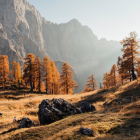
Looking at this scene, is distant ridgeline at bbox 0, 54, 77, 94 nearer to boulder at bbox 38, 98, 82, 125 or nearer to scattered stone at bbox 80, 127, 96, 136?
boulder at bbox 38, 98, 82, 125

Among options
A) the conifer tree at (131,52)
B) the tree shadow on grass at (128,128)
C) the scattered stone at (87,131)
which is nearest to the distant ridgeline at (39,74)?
the conifer tree at (131,52)

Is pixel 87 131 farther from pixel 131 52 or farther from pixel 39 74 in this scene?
pixel 39 74

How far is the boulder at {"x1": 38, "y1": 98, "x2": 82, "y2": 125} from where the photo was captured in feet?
31.8

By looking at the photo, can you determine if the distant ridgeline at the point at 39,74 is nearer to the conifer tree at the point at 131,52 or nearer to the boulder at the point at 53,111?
the conifer tree at the point at 131,52

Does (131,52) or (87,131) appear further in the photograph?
(131,52)

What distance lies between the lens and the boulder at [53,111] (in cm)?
969

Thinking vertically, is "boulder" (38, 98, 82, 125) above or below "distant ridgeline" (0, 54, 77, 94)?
below

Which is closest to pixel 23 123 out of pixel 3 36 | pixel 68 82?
pixel 68 82

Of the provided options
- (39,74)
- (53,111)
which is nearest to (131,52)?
(53,111)

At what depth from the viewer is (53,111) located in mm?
10359

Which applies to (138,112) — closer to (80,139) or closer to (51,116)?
(80,139)

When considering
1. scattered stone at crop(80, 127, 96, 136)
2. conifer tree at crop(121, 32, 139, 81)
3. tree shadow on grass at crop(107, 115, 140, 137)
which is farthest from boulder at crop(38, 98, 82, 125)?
conifer tree at crop(121, 32, 139, 81)

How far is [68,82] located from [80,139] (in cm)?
3641

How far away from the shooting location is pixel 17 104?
68.3 feet
